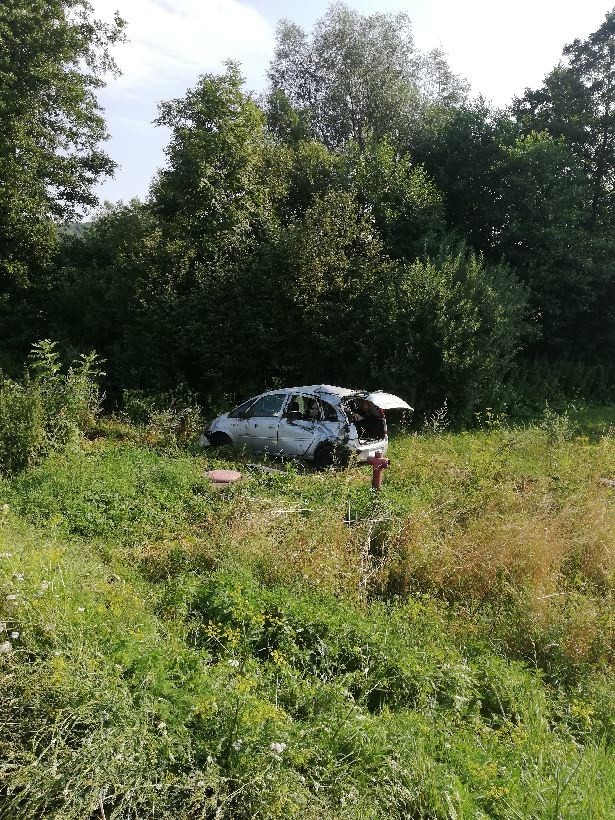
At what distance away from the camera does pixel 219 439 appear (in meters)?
12.1

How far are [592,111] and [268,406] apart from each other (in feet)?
53.9

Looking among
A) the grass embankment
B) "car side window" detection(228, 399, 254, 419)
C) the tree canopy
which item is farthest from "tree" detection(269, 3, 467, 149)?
the grass embankment

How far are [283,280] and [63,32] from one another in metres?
10.1

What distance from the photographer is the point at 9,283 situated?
18.8 m

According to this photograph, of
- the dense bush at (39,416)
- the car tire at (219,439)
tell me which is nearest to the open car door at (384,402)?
the car tire at (219,439)

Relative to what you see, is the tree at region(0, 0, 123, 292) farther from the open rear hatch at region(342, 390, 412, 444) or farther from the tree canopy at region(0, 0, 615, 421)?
the open rear hatch at region(342, 390, 412, 444)

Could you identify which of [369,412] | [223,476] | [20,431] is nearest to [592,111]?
[369,412]

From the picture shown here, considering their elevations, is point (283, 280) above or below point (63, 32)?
below

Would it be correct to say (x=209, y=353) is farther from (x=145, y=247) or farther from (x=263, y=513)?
(x=263, y=513)

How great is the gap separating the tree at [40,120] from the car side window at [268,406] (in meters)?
10.5

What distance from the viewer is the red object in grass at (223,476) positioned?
30.4ft

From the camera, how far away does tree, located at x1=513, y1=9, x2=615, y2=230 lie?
19609 mm

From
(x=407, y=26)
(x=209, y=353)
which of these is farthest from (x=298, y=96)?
(x=209, y=353)

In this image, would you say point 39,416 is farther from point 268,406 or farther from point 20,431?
point 268,406
